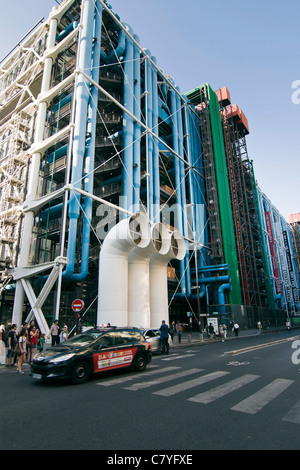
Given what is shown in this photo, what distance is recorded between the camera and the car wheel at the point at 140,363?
Answer: 9562 millimetres

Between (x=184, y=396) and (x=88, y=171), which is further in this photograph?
(x=88, y=171)

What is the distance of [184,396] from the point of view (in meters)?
6.09

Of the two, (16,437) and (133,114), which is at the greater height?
(133,114)

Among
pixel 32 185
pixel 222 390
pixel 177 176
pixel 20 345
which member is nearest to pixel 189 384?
pixel 222 390

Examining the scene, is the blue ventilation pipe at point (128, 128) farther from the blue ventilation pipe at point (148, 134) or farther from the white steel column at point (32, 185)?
the white steel column at point (32, 185)

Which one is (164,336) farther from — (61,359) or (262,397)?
(262,397)

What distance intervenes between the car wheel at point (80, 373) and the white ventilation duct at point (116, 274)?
32.8 feet

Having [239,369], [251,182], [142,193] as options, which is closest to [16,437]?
[239,369]

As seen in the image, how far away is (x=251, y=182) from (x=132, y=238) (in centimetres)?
4223

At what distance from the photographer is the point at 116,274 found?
737 inches

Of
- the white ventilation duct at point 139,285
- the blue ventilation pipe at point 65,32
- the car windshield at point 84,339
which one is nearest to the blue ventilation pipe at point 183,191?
the white ventilation duct at point 139,285

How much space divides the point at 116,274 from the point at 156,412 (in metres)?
13.9

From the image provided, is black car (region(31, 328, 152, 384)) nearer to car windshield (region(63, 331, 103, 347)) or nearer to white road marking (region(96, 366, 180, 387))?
car windshield (region(63, 331, 103, 347))
